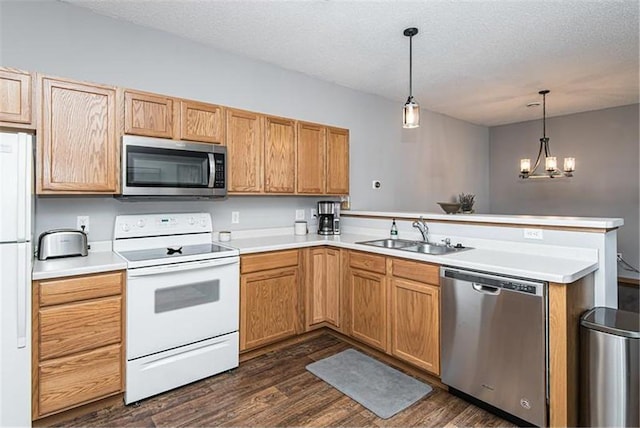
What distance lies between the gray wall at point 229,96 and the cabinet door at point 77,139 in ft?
1.17

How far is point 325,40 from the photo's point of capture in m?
3.01

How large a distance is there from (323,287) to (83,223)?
80.5 inches

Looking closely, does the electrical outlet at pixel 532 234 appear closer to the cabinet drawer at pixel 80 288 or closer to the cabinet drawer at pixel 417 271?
the cabinet drawer at pixel 417 271

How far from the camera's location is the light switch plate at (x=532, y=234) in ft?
7.89

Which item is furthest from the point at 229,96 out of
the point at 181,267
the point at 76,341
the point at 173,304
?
the point at 76,341

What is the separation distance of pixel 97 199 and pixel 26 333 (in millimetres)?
1072

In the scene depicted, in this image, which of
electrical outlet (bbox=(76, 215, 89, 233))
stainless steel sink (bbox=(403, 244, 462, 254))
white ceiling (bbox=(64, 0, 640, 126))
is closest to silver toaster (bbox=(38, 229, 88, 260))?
electrical outlet (bbox=(76, 215, 89, 233))

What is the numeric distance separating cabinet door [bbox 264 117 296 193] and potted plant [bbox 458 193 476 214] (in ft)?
8.39

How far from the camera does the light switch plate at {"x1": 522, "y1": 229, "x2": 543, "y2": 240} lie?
7.89ft

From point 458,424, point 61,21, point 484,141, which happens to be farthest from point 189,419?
point 484,141

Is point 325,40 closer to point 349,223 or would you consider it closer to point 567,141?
point 349,223

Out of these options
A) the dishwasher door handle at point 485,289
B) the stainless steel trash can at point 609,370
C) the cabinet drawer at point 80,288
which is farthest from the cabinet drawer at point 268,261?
the stainless steel trash can at point 609,370

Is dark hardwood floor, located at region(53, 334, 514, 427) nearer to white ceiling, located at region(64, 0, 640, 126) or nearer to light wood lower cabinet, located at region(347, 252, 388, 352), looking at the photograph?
light wood lower cabinet, located at region(347, 252, 388, 352)

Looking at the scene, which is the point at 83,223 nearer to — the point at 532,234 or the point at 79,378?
the point at 79,378
